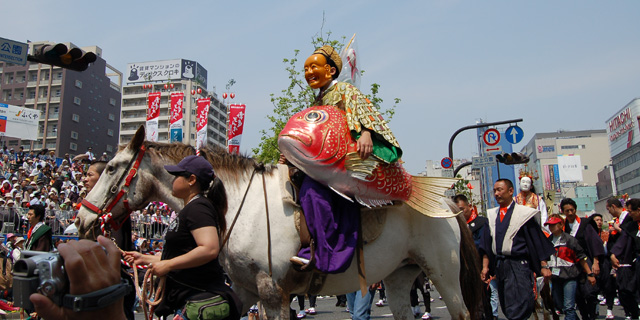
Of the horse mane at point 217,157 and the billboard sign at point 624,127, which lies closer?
the horse mane at point 217,157

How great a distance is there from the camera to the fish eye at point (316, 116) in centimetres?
461

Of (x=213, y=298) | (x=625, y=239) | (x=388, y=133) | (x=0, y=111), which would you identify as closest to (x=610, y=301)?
(x=625, y=239)

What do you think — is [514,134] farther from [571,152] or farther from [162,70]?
[571,152]

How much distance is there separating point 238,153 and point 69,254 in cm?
362

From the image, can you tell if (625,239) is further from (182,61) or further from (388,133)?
(182,61)

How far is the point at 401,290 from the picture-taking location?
536cm

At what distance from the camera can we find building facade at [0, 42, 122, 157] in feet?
250

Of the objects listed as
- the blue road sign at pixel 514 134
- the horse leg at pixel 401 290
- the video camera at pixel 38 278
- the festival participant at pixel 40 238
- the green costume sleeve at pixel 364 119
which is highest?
the blue road sign at pixel 514 134

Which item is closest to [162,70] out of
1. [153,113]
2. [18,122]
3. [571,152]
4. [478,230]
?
[18,122]

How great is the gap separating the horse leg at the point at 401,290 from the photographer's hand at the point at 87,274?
13.4ft

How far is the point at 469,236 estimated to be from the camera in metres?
5.54

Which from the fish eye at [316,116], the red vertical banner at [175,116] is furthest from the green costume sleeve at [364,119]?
the red vertical banner at [175,116]

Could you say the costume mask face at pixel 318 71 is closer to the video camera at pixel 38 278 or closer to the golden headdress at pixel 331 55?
the golden headdress at pixel 331 55

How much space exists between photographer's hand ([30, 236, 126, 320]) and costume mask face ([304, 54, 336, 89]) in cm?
362
